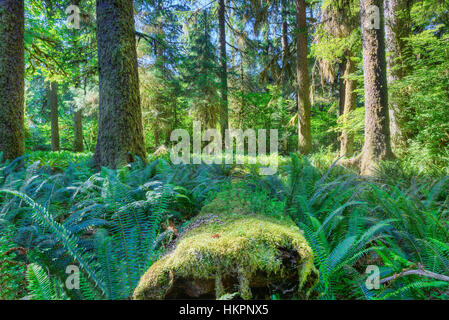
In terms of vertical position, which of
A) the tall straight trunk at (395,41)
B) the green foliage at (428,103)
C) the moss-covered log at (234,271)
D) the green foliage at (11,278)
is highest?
the tall straight trunk at (395,41)

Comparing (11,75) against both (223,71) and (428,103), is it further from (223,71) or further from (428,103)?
(223,71)

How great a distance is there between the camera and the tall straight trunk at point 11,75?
391 cm

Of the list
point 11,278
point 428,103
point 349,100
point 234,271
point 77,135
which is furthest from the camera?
point 77,135

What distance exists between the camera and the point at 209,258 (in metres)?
1.12

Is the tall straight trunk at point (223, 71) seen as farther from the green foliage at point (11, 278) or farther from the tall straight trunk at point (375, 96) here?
the green foliage at point (11, 278)

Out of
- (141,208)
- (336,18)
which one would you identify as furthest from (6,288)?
(336,18)

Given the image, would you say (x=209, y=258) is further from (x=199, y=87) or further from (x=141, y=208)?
(x=199, y=87)

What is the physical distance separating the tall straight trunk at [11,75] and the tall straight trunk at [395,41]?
8520 millimetres

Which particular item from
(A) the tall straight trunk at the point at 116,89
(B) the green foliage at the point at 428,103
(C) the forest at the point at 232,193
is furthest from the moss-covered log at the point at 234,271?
(B) the green foliage at the point at 428,103

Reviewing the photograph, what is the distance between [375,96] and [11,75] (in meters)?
7.04

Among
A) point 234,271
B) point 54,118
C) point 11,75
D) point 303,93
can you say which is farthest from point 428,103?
point 54,118

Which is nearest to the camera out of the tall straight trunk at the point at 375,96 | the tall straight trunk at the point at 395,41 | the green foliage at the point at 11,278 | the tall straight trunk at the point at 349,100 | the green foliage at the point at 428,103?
the green foliage at the point at 11,278

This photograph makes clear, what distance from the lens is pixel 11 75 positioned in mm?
3982
